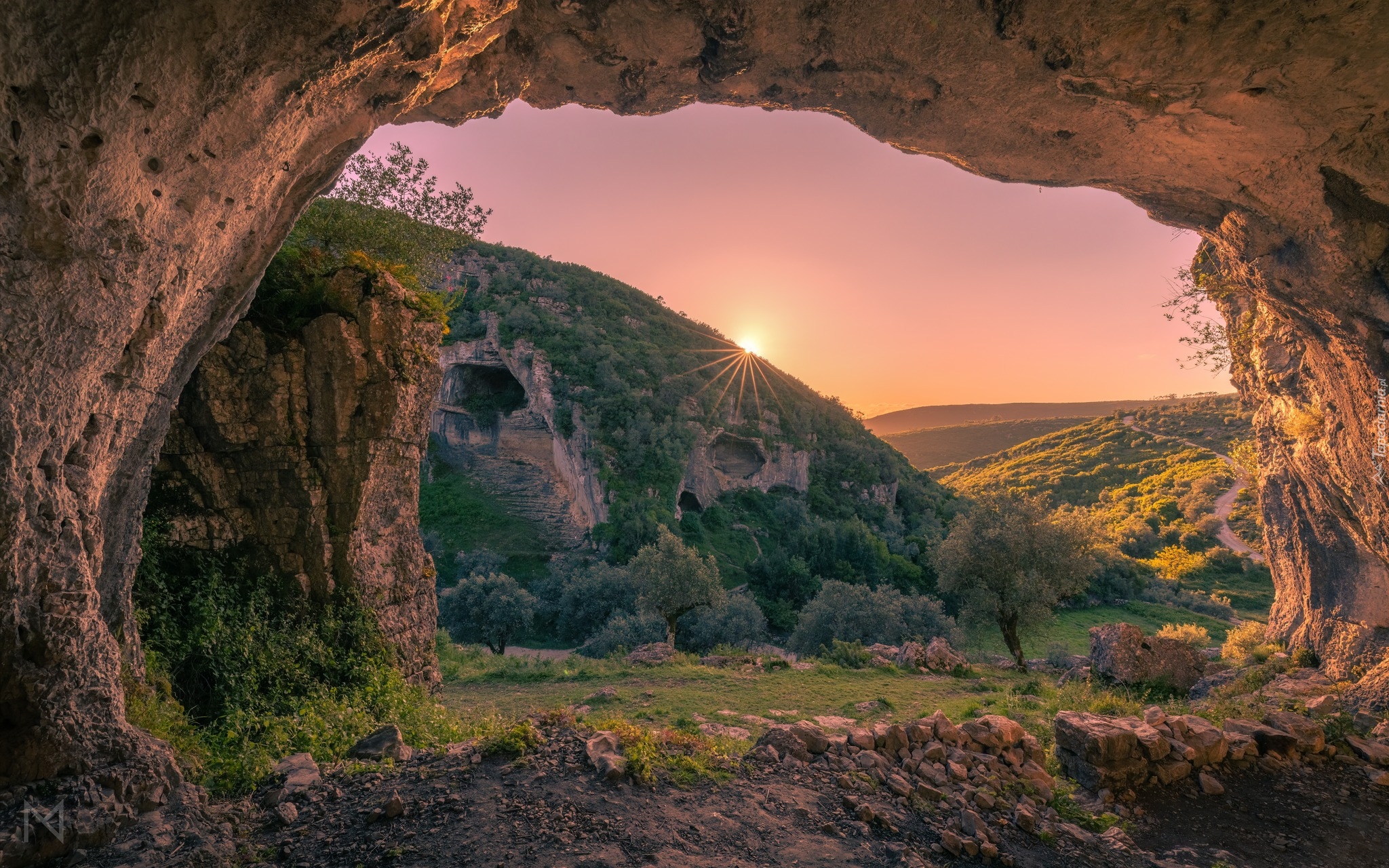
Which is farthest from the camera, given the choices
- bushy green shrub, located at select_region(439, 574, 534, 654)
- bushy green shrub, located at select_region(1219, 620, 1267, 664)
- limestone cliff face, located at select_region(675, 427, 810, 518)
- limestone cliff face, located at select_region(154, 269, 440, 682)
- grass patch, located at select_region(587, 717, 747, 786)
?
limestone cliff face, located at select_region(675, 427, 810, 518)

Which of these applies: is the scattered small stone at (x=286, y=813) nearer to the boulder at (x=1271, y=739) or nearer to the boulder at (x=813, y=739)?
the boulder at (x=813, y=739)

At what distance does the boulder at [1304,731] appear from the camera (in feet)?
23.0

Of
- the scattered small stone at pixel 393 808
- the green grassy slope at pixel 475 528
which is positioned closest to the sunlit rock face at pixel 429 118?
the scattered small stone at pixel 393 808

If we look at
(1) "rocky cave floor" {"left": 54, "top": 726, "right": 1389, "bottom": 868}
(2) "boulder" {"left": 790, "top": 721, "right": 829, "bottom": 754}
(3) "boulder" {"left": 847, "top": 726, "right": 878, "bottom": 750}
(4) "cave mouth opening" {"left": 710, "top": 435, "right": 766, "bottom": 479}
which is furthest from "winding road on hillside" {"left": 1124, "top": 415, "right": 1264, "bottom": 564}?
(2) "boulder" {"left": 790, "top": 721, "right": 829, "bottom": 754}

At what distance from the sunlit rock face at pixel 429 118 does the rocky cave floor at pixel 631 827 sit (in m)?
1.35

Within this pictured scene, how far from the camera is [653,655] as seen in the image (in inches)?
695

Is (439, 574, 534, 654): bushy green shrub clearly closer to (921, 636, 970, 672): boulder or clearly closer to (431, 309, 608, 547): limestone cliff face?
(431, 309, 608, 547): limestone cliff face

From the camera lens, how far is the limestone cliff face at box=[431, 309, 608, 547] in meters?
39.6

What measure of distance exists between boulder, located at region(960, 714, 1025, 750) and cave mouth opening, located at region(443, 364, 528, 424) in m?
41.2

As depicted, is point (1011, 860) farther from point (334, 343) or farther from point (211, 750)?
point (334, 343)

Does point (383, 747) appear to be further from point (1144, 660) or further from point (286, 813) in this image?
point (1144, 660)

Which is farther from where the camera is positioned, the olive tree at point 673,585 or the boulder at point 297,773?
the olive tree at point 673,585

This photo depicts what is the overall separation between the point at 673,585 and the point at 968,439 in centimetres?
8929

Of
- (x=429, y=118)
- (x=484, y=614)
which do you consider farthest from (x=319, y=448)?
(x=484, y=614)
